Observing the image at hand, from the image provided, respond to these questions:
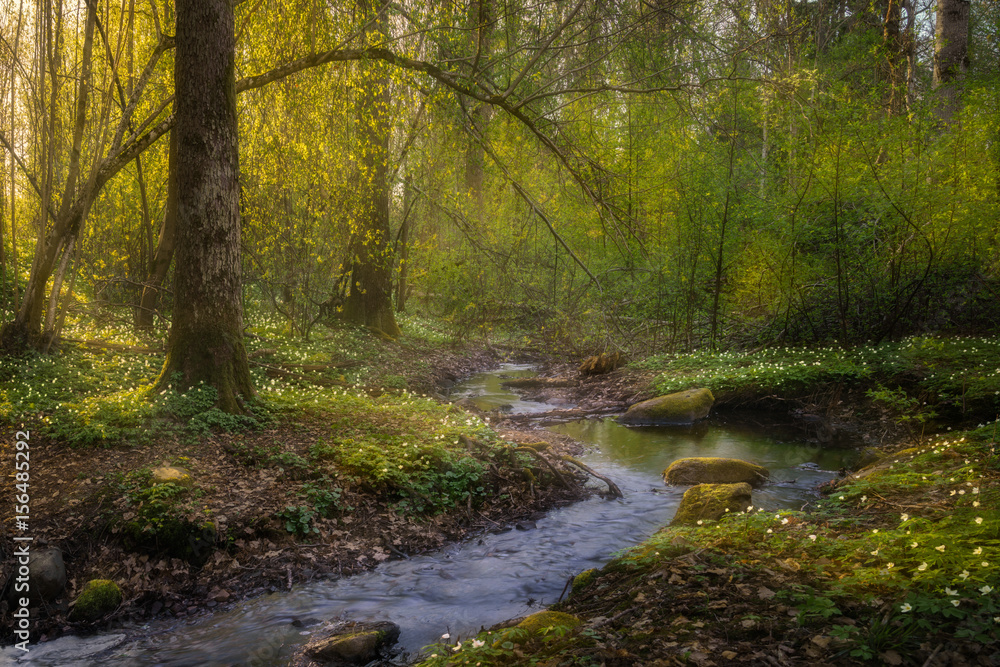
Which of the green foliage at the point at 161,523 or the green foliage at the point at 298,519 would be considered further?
the green foliage at the point at 298,519

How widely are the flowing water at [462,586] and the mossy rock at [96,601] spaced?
24cm

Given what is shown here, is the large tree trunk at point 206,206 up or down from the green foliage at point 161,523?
up

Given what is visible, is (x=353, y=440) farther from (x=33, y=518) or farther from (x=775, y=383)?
(x=775, y=383)

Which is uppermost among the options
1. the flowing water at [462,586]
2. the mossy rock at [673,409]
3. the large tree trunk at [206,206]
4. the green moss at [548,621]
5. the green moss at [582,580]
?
the large tree trunk at [206,206]

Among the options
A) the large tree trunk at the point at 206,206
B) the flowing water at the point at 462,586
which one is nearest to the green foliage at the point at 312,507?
the flowing water at the point at 462,586

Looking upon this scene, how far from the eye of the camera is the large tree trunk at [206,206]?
22.2ft

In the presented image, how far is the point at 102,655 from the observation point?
419 centimetres

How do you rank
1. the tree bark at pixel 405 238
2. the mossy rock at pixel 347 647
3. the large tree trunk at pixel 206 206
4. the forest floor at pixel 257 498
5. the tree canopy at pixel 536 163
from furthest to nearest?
1. the tree bark at pixel 405 238
2. the tree canopy at pixel 536 163
3. the large tree trunk at pixel 206 206
4. the forest floor at pixel 257 498
5. the mossy rock at pixel 347 647

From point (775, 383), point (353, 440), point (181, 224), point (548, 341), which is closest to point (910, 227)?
point (775, 383)

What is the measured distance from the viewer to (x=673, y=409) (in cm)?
1142

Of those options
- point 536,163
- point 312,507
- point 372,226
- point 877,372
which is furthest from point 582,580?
point 372,226

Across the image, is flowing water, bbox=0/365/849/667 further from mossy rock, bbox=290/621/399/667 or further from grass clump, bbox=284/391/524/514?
grass clump, bbox=284/391/524/514

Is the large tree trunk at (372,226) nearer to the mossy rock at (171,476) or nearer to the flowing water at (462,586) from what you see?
the mossy rock at (171,476)

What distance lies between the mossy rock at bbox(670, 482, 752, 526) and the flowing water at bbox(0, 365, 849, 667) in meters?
0.54
